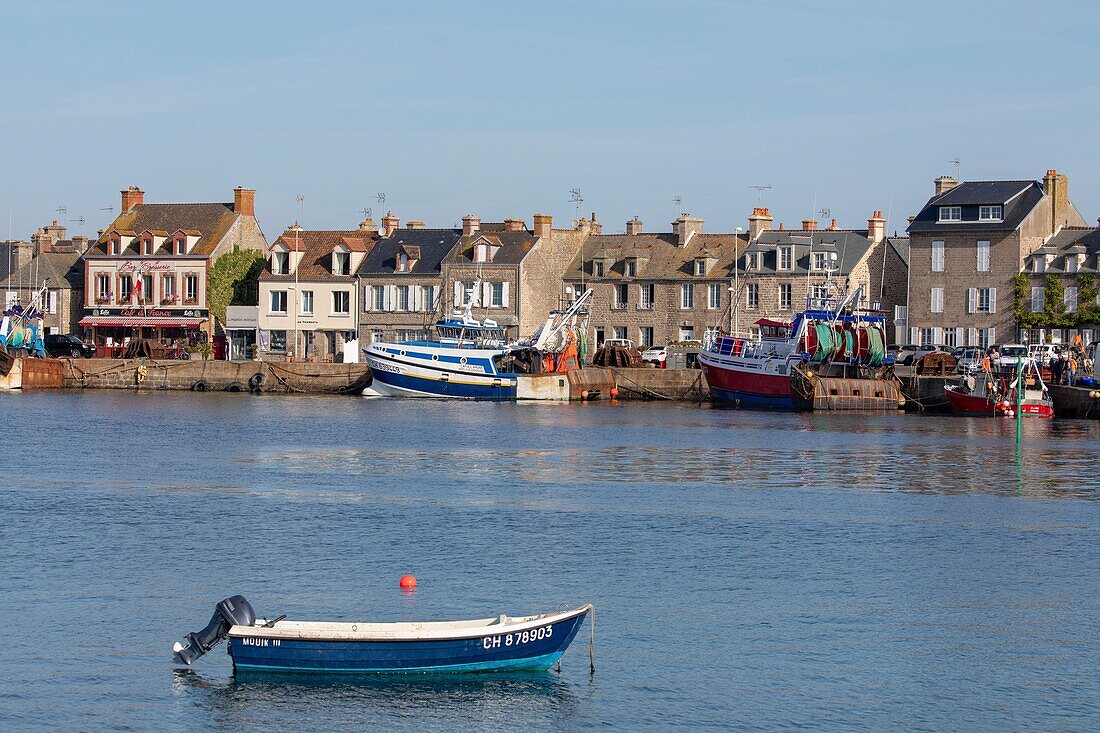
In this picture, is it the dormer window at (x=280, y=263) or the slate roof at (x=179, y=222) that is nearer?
the dormer window at (x=280, y=263)

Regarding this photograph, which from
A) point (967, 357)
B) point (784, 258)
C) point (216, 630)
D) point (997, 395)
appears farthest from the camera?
point (784, 258)

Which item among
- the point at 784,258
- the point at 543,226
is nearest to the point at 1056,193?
the point at 784,258

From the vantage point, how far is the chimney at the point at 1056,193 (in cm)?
9569

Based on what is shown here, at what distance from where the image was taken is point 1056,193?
315 feet

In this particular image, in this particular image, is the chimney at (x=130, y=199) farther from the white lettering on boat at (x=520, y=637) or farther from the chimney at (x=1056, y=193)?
the white lettering on boat at (x=520, y=637)

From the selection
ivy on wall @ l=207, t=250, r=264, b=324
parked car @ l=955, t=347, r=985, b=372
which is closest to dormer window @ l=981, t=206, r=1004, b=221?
parked car @ l=955, t=347, r=985, b=372

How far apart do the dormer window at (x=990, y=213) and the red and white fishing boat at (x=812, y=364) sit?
12.0 m

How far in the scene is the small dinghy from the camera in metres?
23.9

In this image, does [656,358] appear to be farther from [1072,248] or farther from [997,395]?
A: [1072,248]

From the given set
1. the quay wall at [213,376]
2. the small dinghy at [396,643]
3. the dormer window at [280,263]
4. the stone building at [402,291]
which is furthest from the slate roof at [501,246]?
the small dinghy at [396,643]

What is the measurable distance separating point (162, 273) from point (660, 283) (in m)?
35.0

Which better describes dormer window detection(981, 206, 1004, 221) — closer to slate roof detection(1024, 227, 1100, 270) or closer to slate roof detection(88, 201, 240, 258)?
slate roof detection(1024, 227, 1100, 270)

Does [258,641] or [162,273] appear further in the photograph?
[162,273]

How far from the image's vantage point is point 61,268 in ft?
376
